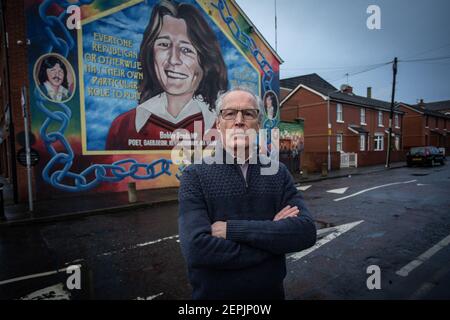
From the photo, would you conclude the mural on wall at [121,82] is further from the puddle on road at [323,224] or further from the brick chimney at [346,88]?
the brick chimney at [346,88]

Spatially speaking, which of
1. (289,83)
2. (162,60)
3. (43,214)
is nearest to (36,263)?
(43,214)

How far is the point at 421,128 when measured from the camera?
39.2 metres

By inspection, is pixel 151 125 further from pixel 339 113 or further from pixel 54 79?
pixel 339 113

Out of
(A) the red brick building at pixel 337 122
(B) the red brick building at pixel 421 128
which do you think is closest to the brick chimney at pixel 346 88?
(A) the red brick building at pixel 337 122

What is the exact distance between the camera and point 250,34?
53.8 ft

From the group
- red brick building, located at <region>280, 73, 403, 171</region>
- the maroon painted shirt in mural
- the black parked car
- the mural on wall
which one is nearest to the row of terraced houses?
red brick building, located at <region>280, 73, 403, 171</region>

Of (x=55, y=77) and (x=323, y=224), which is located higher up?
(x=55, y=77)

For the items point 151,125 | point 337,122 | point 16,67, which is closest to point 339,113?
point 337,122

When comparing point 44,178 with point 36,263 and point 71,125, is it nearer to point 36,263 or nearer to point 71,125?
point 71,125

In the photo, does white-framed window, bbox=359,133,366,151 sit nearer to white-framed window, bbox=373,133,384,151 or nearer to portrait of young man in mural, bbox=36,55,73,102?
white-framed window, bbox=373,133,384,151

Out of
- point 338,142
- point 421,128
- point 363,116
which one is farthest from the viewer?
point 421,128

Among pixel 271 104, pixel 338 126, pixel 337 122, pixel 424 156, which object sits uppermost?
pixel 271 104

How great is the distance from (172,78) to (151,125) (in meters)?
2.66

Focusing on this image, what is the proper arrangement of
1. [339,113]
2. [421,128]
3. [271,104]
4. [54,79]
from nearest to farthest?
[54,79] → [271,104] → [339,113] → [421,128]
